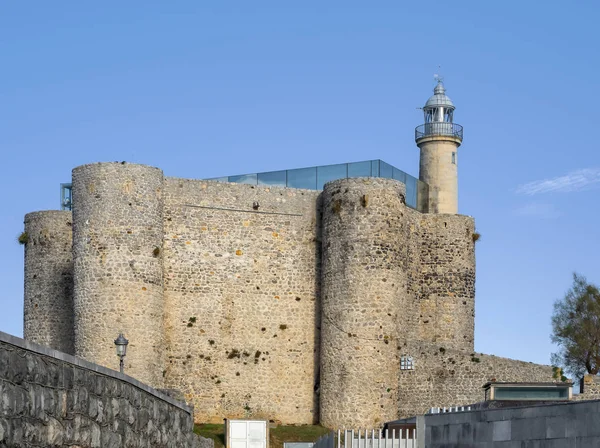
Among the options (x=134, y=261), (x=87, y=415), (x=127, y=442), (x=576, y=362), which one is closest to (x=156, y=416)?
(x=127, y=442)

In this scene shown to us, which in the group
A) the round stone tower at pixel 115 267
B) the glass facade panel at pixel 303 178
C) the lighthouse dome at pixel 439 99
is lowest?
the round stone tower at pixel 115 267

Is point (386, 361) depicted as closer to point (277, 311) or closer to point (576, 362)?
point (277, 311)

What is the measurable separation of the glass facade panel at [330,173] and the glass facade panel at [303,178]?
172 millimetres

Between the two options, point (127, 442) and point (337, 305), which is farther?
point (337, 305)

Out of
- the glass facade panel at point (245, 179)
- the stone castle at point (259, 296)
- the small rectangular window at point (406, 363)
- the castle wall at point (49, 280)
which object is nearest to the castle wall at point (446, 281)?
the stone castle at point (259, 296)

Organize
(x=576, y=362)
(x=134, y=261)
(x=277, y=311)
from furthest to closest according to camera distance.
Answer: (x=576, y=362)
(x=277, y=311)
(x=134, y=261)

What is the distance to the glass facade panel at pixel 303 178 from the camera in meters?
41.1

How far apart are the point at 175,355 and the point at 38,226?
19.6 ft

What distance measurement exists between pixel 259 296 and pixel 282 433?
14.2 ft

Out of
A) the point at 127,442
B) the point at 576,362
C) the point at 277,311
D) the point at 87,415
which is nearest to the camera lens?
the point at 87,415

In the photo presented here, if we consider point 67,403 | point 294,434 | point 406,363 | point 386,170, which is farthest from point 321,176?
point 67,403

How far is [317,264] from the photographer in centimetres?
3847

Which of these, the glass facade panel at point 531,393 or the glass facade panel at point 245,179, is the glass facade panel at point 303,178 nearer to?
the glass facade panel at point 245,179

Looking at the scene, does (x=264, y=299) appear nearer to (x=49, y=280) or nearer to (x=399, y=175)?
(x=49, y=280)
